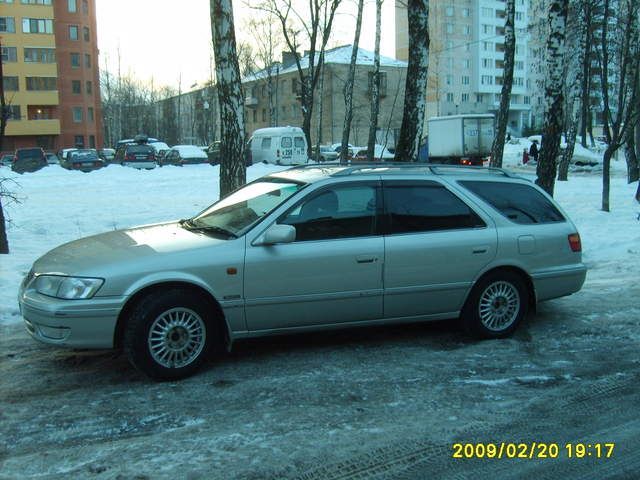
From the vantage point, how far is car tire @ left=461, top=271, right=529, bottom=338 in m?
5.88

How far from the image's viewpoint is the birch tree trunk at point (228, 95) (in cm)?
930

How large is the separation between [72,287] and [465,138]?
30.9 meters

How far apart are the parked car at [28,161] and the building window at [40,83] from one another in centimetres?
3956

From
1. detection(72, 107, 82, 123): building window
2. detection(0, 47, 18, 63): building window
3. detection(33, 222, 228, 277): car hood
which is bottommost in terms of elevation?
detection(33, 222, 228, 277): car hood

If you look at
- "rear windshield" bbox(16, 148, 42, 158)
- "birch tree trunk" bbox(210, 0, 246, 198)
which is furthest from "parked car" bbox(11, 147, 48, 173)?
"birch tree trunk" bbox(210, 0, 246, 198)

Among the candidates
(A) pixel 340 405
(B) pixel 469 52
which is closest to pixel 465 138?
(A) pixel 340 405

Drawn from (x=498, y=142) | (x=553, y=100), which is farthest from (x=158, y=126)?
(x=553, y=100)

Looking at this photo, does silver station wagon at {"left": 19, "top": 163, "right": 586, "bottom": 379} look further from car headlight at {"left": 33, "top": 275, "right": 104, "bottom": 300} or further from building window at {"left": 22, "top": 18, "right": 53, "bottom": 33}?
building window at {"left": 22, "top": 18, "right": 53, "bottom": 33}

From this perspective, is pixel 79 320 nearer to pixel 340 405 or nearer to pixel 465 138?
pixel 340 405

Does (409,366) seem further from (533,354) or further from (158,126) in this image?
(158,126)

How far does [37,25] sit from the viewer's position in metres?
69.1

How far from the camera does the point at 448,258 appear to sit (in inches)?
224

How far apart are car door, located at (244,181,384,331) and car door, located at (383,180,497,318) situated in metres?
0.15

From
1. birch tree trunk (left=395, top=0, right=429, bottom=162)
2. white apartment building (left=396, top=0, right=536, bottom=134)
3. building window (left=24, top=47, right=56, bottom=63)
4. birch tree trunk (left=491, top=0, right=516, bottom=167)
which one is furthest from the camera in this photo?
white apartment building (left=396, top=0, right=536, bottom=134)
